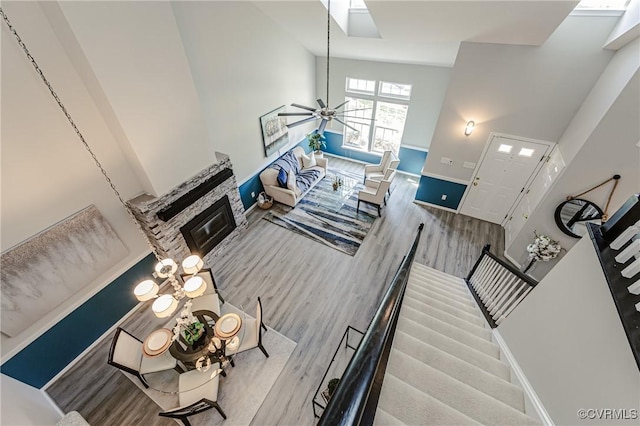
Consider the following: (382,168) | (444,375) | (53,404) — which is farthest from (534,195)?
(53,404)

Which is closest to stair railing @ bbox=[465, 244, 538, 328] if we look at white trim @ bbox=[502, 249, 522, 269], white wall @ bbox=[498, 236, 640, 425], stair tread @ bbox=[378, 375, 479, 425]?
white wall @ bbox=[498, 236, 640, 425]

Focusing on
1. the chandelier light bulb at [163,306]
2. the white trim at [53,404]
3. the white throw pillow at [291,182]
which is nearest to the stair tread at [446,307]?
the chandelier light bulb at [163,306]

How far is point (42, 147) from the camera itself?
263cm

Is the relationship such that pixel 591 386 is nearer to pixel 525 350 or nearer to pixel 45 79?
pixel 525 350

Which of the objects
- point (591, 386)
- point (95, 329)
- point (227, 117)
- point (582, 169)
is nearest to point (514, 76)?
point (582, 169)

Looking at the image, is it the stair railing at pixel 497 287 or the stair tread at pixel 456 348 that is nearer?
the stair tread at pixel 456 348

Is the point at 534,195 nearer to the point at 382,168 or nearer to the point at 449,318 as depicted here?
the point at 382,168

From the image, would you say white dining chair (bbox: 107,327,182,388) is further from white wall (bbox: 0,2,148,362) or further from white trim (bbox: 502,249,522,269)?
white trim (bbox: 502,249,522,269)

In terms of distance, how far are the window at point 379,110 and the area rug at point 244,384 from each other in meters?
5.47

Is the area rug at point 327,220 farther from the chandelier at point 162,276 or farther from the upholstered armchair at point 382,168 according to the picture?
the chandelier at point 162,276

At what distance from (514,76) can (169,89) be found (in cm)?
535

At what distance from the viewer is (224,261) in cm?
481

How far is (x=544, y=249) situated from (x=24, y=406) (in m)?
6.82

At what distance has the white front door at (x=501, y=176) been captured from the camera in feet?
15.6
